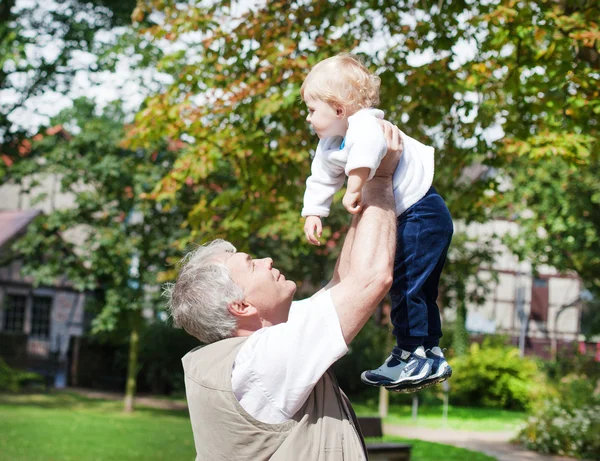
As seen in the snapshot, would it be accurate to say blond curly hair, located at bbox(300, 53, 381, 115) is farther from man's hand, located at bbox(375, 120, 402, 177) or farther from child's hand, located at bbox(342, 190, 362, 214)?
child's hand, located at bbox(342, 190, 362, 214)

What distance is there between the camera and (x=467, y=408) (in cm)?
2150

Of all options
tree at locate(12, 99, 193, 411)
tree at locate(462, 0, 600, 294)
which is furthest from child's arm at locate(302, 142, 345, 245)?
tree at locate(12, 99, 193, 411)

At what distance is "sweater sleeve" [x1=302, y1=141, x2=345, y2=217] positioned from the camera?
A: 264 cm

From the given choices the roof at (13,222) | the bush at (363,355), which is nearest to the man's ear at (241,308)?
the bush at (363,355)

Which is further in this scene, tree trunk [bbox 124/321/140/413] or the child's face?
tree trunk [bbox 124/321/140/413]

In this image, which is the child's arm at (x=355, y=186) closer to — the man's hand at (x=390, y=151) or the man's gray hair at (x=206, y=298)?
the man's hand at (x=390, y=151)

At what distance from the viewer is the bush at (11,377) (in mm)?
21531

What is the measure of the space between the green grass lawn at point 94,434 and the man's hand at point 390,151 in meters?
9.78

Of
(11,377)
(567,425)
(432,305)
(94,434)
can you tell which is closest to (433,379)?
(432,305)

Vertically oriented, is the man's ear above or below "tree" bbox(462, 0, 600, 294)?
below

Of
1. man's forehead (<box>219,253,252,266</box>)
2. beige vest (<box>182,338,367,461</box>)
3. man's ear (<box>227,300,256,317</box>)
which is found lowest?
beige vest (<box>182,338,367,461</box>)

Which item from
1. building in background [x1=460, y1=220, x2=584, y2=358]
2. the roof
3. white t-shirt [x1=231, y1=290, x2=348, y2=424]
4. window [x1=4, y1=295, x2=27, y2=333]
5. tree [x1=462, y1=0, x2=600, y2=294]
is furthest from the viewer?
building in background [x1=460, y1=220, x2=584, y2=358]

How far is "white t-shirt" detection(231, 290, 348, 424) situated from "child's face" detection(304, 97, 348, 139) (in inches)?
20.5

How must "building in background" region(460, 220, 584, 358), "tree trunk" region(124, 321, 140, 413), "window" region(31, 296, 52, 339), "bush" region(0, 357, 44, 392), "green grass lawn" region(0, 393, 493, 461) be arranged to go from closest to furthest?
"green grass lawn" region(0, 393, 493, 461) < "tree trunk" region(124, 321, 140, 413) < "bush" region(0, 357, 44, 392) < "window" region(31, 296, 52, 339) < "building in background" region(460, 220, 584, 358)
